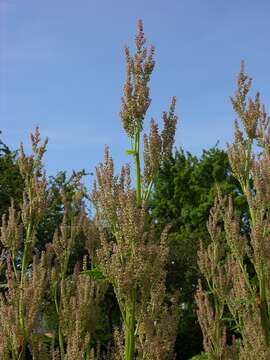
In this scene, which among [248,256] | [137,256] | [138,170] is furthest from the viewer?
[248,256]

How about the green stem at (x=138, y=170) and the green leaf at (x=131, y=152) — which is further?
the green leaf at (x=131, y=152)

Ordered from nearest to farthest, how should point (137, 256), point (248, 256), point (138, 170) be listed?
1. point (137, 256)
2. point (138, 170)
3. point (248, 256)

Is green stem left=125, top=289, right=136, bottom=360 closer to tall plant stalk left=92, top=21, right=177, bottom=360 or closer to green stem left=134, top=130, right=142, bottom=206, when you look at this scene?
tall plant stalk left=92, top=21, right=177, bottom=360

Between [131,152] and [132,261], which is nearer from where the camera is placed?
[132,261]

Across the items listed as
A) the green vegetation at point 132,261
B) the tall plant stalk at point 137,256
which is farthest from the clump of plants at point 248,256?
the tall plant stalk at point 137,256

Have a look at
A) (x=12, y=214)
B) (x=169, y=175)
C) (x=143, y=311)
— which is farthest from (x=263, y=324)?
(x=169, y=175)

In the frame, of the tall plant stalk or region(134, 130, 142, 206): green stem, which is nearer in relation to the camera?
the tall plant stalk

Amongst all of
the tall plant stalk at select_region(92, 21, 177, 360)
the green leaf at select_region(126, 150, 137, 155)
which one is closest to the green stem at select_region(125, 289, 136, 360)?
the tall plant stalk at select_region(92, 21, 177, 360)

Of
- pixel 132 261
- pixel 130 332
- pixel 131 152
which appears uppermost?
pixel 131 152

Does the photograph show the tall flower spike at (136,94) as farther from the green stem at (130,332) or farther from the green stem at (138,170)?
the green stem at (130,332)

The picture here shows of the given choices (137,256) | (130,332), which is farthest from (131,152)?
(130,332)

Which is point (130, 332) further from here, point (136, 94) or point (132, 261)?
point (136, 94)

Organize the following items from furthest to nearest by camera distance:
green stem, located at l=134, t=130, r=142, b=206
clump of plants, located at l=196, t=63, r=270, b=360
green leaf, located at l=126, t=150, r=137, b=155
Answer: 1. clump of plants, located at l=196, t=63, r=270, b=360
2. green leaf, located at l=126, t=150, r=137, b=155
3. green stem, located at l=134, t=130, r=142, b=206

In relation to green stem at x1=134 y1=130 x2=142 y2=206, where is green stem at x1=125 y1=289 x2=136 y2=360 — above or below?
below
